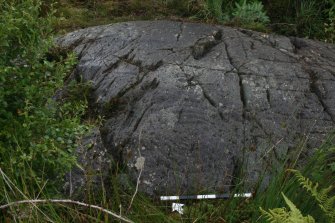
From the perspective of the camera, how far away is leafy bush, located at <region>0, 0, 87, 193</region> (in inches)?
143

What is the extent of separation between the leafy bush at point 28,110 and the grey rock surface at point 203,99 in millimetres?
693

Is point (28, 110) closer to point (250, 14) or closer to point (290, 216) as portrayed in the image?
point (290, 216)

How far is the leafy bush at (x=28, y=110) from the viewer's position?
11.9ft

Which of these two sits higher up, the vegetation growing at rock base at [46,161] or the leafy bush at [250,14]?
the vegetation growing at rock base at [46,161]

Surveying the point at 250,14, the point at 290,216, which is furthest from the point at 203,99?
the point at 250,14

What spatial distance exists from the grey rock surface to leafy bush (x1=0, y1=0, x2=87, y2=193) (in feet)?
2.27

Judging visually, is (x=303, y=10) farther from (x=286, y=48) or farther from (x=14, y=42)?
(x=14, y=42)

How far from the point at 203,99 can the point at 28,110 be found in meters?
1.57

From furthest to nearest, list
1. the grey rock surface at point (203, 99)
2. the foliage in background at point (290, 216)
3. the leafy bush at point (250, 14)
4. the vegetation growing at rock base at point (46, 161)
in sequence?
1. the leafy bush at point (250, 14)
2. the grey rock surface at point (203, 99)
3. the vegetation growing at rock base at point (46, 161)
4. the foliage in background at point (290, 216)

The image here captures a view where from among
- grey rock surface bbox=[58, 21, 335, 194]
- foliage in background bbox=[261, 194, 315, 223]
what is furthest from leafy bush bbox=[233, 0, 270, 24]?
foliage in background bbox=[261, 194, 315, 223]

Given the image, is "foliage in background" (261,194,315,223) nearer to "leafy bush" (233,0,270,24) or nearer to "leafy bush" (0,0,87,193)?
"leafy bush" (0,0,87,193)

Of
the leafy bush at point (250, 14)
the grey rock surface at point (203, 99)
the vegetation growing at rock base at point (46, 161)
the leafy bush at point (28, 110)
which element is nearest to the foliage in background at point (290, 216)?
the vegetation growing at rock base at point (46, 161)

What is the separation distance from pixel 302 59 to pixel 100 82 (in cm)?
180

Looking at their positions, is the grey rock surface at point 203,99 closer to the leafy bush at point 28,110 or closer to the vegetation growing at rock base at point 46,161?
the vegetation growing at rock base at point 46,161
